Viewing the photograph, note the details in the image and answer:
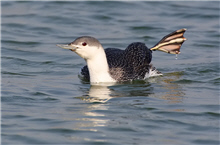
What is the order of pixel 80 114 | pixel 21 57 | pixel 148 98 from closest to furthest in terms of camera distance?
pixel 80 114 < pixel 148 98 < pixel 21 57

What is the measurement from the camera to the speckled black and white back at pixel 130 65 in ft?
28.8

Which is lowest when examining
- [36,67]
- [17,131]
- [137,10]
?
[17,131]

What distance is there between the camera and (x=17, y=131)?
5.99 meters

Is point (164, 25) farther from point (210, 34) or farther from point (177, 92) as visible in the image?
point (177, 92)

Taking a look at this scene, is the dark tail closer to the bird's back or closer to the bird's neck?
the bird's back

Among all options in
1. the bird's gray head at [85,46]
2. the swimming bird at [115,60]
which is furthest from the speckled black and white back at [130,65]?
the bird's gray head at [85,46]

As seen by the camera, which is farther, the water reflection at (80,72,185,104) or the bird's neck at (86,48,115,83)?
the bird's neck at (86,48,115,83)

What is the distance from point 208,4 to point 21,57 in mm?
9056

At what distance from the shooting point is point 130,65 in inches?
362

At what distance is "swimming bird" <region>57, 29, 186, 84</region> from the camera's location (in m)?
7.95

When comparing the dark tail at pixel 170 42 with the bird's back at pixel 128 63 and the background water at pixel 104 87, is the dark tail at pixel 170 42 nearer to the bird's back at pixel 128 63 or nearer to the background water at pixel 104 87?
the bird's back at pixel 128 63

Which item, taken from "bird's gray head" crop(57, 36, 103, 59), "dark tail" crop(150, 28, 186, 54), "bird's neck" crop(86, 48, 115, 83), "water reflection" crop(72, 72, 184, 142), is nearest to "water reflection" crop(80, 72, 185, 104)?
"water reflection" crop(72, 72, 184, 142)

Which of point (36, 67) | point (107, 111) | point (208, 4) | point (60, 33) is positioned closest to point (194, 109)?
point (107, 111)

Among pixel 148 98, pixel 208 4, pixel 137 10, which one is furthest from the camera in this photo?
pixel 208 4
